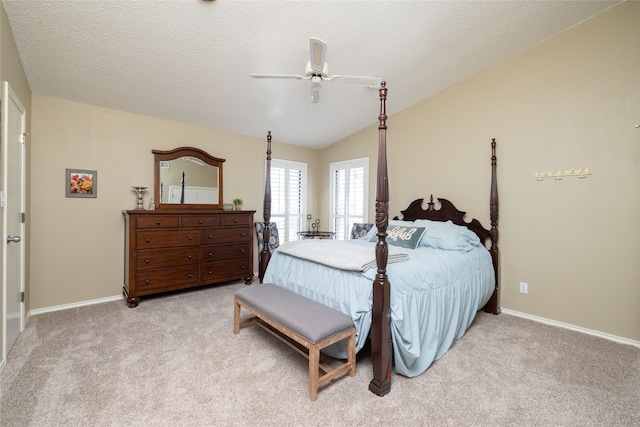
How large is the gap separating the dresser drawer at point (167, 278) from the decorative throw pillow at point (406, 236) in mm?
2501

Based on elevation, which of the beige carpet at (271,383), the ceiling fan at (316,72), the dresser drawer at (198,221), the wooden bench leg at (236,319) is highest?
the ceiling fan at (316,72)

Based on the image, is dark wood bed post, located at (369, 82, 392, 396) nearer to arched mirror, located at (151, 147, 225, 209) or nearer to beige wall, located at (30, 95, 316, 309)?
arched mirror, located at (151, 147, 225, 209)

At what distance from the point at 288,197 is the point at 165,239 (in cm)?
233

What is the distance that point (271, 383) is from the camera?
2.02 m

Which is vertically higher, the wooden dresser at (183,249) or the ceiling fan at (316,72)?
the ceiling fan at (316,72)

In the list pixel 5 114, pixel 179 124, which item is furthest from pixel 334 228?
pixel 5 114

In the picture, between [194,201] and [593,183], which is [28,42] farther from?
[593,183]

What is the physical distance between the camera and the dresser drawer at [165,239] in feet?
11.4

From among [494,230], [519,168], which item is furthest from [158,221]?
[519,168]

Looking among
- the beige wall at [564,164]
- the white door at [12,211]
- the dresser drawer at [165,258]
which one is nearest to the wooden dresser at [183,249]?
the dresser drawer at [165,258]

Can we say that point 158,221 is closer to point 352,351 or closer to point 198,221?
point 198,221

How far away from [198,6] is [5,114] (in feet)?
5.47

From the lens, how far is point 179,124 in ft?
13.7

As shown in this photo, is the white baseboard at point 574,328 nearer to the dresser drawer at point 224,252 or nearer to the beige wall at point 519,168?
the beige wall at point 519,168
